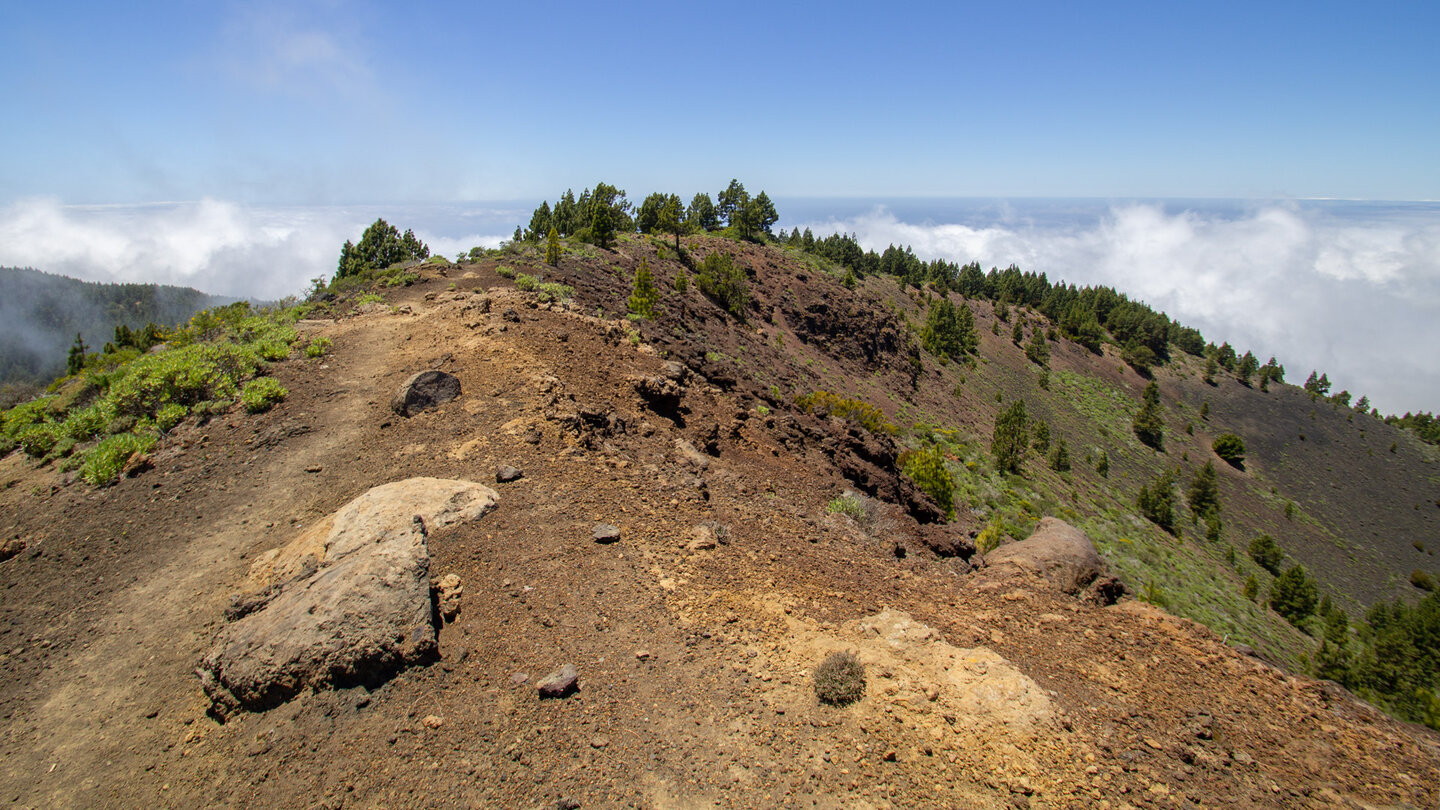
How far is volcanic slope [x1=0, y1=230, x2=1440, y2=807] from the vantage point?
550cm

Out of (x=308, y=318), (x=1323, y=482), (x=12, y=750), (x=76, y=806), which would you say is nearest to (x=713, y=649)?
(x=76, y=806)

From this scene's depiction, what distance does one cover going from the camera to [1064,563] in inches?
386

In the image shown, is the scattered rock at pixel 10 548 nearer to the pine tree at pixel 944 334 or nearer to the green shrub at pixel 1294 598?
the green shrub at pixel 1294 598

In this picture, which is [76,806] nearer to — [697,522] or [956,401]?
[697,522]

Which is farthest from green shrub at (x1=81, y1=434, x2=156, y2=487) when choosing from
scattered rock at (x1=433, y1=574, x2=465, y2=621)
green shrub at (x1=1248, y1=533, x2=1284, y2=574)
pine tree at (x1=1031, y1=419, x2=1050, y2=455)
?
green shrub at (x1=1248, y1=533, x2=1284, y2=574)

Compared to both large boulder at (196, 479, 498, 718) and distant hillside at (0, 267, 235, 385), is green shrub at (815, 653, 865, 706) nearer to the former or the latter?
large boulder at (196, 479, 498, 718)

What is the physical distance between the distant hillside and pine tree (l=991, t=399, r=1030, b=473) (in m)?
136

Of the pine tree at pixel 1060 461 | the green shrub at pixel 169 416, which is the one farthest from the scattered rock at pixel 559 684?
the pine tree at pixel 1060 461

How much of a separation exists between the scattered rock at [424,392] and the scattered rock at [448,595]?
17.9ft

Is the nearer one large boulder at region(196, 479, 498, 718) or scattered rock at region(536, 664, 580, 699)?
large boulder at region(196, 479, 498, 718)

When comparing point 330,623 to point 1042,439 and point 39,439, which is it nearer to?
point 39,439

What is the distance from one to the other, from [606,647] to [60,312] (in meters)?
188

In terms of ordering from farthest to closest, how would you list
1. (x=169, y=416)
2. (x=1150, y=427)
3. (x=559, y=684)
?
(x=1150, y=427) → (x=169, y=416) → (x=559, y=684)

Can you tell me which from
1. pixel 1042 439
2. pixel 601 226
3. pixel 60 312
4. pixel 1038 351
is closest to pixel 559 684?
pixel 601 226
